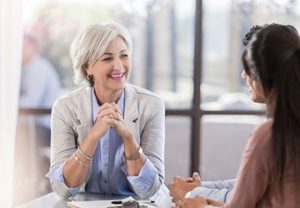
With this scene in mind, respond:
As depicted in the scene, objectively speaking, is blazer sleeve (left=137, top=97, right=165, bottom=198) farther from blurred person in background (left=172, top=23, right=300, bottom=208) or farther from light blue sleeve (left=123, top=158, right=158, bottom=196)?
blurred person in background (left=172, top=23, right=300, bottom=208)

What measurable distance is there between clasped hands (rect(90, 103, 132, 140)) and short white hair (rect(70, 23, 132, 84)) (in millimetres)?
228

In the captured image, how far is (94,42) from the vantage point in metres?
2.25

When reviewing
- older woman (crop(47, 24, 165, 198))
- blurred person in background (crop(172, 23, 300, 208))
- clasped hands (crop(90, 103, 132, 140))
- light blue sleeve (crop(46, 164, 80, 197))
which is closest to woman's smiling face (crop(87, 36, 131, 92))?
older woman (crop(47, 24, 165, 198))

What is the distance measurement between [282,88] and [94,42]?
103 cm

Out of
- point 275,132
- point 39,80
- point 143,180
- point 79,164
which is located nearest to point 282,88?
point 275,132

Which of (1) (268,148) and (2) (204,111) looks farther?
(2) (204,111)

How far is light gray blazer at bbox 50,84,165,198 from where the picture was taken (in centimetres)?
223

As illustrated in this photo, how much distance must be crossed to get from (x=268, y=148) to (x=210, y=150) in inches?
→ 97.5

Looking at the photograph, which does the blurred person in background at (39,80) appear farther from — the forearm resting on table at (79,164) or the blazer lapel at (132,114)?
the forearm resting on table at (79,164)

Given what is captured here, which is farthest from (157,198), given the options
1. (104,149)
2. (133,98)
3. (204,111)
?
(204,111)

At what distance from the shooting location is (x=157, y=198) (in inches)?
82.0

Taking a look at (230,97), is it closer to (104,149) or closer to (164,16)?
(164,16)

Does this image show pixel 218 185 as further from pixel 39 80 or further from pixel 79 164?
pixel 39 80

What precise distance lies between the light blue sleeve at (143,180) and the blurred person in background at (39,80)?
5.88 feet
